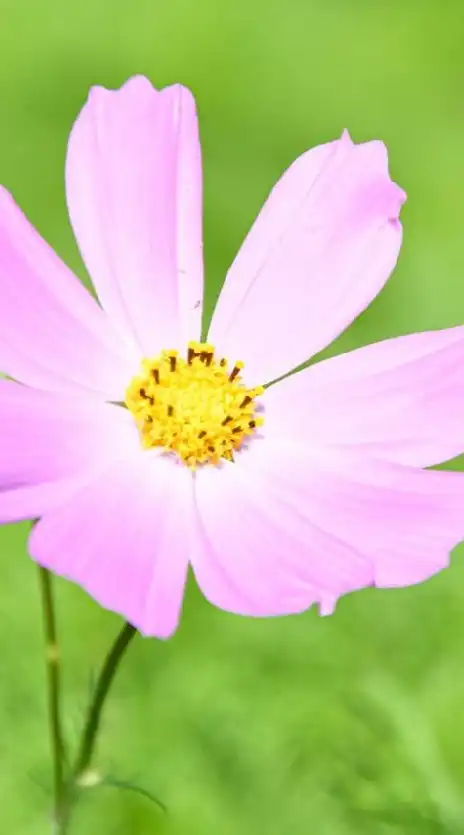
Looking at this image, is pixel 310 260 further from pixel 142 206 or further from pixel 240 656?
pixel 240 656

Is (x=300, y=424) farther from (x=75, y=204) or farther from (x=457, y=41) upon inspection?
(x=457, y=41)

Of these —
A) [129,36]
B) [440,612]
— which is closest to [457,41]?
[129,36]

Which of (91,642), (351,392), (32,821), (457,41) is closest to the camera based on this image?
(351,392)

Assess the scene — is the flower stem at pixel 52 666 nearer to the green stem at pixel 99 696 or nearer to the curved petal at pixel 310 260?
the green stem at pixel 99 696

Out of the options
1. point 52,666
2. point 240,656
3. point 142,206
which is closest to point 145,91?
point 142,206

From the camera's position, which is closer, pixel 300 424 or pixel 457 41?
pixel 300 424

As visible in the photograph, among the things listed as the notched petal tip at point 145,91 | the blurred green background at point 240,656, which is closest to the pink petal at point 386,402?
the notched petal tip at point 145,91

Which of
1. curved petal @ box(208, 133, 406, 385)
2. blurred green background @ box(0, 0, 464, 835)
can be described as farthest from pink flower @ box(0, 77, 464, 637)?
blurred green background @ box(0, 0, 464, 835)
